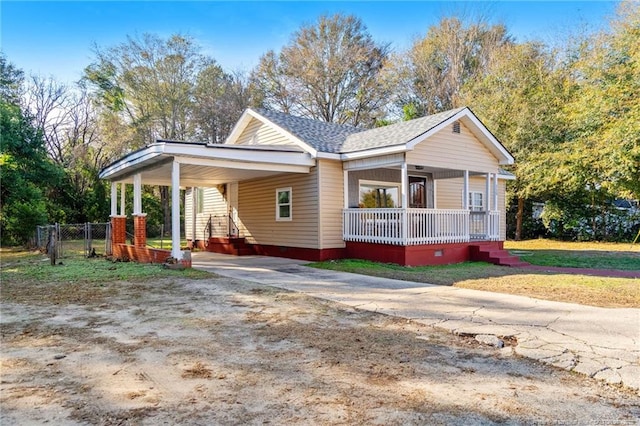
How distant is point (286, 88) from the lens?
1193 inches

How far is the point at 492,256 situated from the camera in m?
12.5

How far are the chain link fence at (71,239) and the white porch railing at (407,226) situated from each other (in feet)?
26.1

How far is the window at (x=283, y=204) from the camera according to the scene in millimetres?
13726

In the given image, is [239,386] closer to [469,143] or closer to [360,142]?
[360,142]

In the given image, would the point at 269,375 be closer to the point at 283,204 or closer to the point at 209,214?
the point at 283,204

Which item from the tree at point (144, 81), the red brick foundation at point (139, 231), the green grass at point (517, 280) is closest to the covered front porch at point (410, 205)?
the green grass at point (517, 280)

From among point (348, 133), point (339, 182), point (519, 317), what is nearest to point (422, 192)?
point (348, 133)

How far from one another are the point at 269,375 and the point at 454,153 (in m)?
11.2

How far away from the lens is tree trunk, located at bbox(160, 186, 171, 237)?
1133 inches

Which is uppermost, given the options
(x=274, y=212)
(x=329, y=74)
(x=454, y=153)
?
(x=329, y=74)

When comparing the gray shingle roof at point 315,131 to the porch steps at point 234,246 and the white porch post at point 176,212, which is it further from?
the porch steps at point 234,246

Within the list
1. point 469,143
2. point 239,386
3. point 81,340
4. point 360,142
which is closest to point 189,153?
point 360,142

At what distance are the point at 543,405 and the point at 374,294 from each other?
4.29m

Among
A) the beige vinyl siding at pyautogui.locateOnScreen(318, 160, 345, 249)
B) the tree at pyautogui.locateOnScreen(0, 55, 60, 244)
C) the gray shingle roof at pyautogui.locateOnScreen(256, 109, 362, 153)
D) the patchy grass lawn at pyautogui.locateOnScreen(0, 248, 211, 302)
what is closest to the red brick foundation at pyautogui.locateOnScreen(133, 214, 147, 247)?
the patchy grass lawn at pyautogui.locateOnScreen(0, 248, 211, 302)
